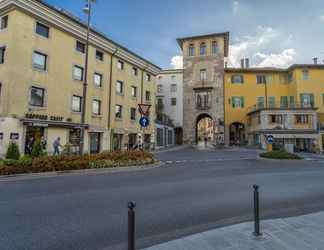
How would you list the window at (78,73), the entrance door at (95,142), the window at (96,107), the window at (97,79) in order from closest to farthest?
the window at (78,73) → the entrance door at (95,142) → the window at (96,107) → the window at (97,79)

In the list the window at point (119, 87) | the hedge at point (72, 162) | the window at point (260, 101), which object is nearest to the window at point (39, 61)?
the window at point (119, 87)

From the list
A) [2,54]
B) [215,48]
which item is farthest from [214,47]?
[2,54]

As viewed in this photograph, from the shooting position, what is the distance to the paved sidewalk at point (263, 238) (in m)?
3.62

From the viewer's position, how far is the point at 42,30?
1927cm

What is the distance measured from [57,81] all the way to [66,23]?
5.42m

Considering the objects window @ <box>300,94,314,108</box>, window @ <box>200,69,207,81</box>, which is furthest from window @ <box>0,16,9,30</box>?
window @ <box>300,94,314,108</box>

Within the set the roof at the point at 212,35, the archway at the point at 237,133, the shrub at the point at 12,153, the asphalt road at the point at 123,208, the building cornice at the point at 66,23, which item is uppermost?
the roof at the point at 212,35

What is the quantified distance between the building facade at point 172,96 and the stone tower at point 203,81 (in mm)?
2562

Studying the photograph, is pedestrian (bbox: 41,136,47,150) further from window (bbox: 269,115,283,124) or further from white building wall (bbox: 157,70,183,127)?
window (bbox: 269,115,283,124)

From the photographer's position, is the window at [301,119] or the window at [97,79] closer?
the window at [97,79]

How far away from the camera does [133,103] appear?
30.0 meters

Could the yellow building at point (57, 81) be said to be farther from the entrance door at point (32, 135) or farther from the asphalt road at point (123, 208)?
the asphalt road at point (123, 208)

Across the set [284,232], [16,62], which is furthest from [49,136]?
[284,232]

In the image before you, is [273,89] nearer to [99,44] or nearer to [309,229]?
[99,44]
